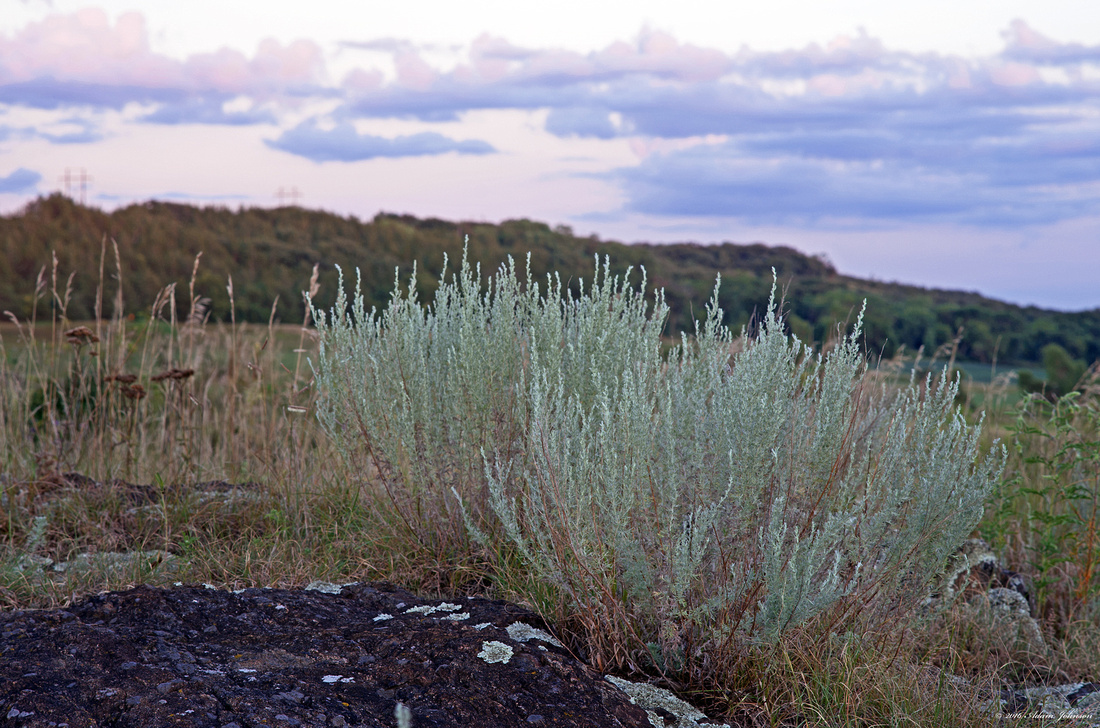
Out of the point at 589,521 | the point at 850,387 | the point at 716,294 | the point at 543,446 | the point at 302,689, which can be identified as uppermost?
the point at 716,294

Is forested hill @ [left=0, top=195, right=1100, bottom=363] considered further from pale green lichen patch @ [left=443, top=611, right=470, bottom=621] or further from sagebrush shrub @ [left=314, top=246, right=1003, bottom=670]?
pale green lichen patch @ [left=443, top=611, right=470, bottom=621]

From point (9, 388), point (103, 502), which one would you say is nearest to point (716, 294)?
point (103, 502)

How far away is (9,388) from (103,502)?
218 centimetres

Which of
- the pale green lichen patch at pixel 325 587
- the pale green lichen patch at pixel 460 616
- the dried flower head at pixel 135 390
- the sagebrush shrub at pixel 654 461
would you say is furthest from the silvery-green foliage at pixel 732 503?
the dried flower head at pixel 135 390

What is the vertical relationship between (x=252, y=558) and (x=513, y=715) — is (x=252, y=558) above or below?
below

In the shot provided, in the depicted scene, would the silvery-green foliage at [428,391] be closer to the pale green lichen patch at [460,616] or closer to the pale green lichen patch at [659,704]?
the pale green lichen patch at [460,616]

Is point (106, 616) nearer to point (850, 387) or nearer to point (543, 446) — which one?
point (543, 446)

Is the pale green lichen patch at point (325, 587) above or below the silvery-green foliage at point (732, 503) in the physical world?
below

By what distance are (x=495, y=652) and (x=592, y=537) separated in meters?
0.50

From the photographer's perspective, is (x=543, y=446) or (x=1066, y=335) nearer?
(x=543, y=446)

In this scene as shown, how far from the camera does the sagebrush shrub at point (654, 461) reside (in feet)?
8.97

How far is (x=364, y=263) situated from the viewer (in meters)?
32.7

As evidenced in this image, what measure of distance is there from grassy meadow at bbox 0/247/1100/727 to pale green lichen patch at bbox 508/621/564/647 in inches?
4.7

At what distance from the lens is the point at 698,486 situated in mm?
2799
